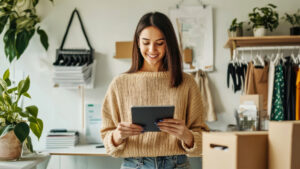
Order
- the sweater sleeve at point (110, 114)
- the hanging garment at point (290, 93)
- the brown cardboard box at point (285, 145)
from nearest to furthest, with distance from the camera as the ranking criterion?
the brown cardboard box at point (285, 145) < the sweater sleeve at point (110, 114) < the hanging garment at point (290, 93)

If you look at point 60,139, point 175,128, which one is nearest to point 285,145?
point 175,128

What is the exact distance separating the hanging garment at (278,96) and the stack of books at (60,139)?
6.25ft

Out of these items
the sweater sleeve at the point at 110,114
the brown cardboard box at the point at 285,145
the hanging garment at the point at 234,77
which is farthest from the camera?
the hanging garment at the point at 234,77

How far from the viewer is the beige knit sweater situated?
1.38 m

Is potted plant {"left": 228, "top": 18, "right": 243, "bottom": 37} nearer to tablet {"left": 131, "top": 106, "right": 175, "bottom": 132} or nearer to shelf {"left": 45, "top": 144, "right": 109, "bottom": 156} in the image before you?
shelf {"left": 45, "top": 144, "right": 109, "bottom": 156}

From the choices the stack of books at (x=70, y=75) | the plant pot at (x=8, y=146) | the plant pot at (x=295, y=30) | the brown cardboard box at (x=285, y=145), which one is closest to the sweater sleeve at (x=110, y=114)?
the brown cardboard box at (x=285, y=145)

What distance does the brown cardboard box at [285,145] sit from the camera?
801mm

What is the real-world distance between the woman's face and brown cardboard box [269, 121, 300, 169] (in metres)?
0.71

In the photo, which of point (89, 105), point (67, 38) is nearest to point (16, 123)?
point (89, 105)

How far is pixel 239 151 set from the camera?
2.70 feet

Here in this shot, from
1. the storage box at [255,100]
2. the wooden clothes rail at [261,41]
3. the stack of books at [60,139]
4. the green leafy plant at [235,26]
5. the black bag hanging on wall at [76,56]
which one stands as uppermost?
the green leafy plant at [235,26]

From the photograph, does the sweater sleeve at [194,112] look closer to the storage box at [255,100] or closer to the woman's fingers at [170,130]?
the woman's fingers at [170,130]

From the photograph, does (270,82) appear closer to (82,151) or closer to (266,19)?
(266,19)

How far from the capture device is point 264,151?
0.87m
